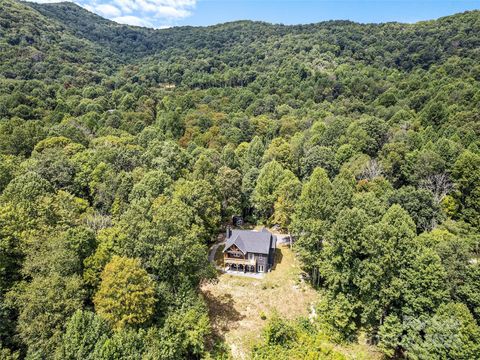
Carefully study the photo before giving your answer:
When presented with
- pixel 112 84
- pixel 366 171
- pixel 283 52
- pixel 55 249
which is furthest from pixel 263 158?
pixel 283 52

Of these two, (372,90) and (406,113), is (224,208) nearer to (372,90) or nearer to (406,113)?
(406,113)

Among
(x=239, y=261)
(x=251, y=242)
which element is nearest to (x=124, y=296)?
(x=239, y=261)

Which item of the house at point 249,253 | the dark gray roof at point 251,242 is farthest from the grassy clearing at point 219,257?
the dark gray roof at point 251,242

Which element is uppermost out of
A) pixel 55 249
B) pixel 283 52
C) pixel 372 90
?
pixel 283 52

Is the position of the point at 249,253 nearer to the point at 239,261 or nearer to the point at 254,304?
the point at 239,261

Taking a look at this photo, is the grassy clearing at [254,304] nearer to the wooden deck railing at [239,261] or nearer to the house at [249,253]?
the house at [249,253]

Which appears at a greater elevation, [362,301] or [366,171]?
[366,171]
